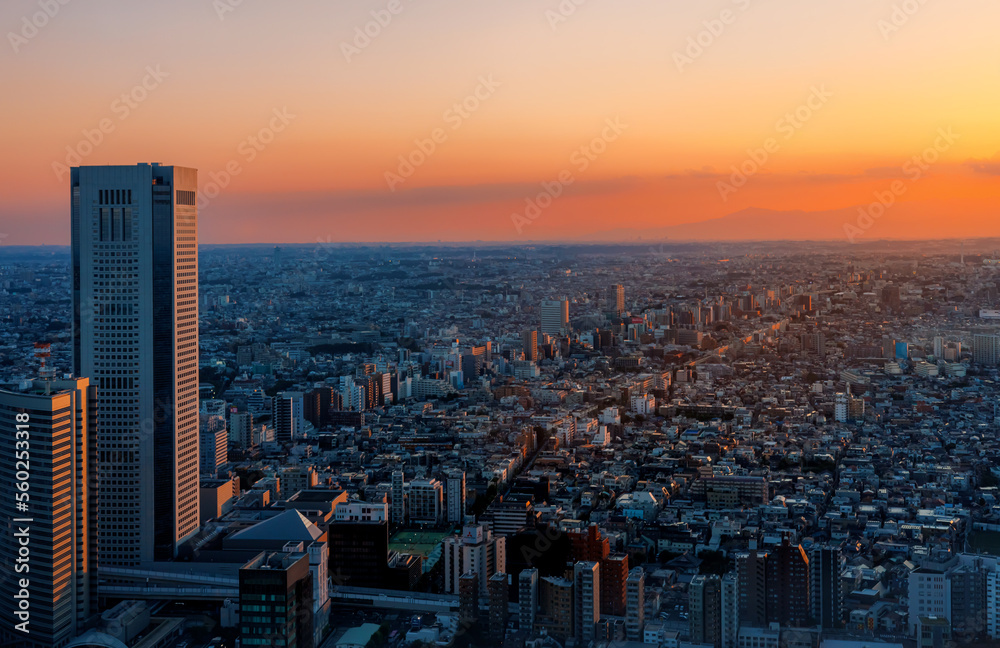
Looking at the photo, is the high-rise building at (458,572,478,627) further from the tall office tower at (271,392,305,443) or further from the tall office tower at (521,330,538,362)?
the tall office tower at (521,330,538,362)

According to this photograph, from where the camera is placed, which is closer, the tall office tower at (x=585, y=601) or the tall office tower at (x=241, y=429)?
the tall office tower at (x=585, y=601)

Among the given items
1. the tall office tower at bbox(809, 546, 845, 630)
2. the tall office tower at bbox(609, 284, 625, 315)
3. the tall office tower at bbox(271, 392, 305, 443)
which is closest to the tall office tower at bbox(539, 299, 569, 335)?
the tall office tower at bbox(609, 284, 625, 315)

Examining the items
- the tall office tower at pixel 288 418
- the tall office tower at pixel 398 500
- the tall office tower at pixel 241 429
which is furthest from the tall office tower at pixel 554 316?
the tall office tower at pixel 398 500

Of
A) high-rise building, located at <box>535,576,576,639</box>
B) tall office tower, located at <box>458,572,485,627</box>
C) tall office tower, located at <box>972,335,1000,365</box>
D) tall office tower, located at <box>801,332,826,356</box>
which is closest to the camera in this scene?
high-rise building, located at <box>535,576,576,639</box>

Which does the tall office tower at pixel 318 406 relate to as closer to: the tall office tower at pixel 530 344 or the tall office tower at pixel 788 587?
the tall office tower at pixel 530 344

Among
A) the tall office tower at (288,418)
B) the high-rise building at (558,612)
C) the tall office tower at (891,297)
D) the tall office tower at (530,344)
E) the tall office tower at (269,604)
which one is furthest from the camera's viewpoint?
the tall office tower at (891,297)

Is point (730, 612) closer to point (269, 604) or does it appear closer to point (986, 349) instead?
point (269, 604)
